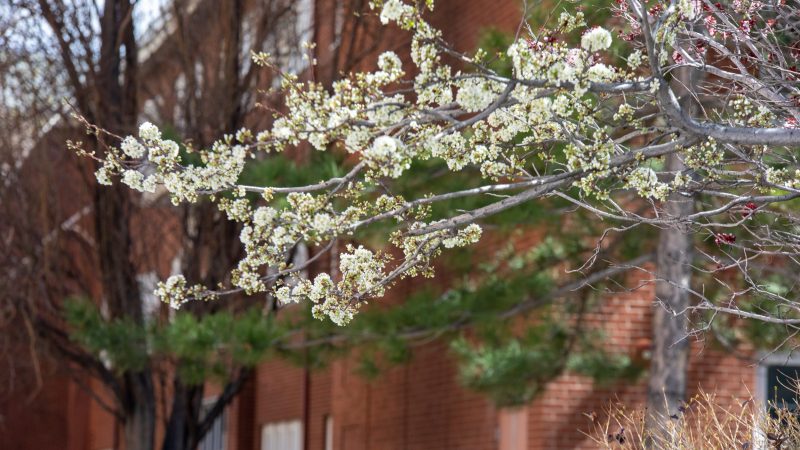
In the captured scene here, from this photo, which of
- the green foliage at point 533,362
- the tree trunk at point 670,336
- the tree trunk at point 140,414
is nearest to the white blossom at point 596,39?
the tree trunk at point 670,336

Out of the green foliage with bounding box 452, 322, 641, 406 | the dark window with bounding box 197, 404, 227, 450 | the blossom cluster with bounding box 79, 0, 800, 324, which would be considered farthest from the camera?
the dark window with bounding box 197, 404, 227, 450

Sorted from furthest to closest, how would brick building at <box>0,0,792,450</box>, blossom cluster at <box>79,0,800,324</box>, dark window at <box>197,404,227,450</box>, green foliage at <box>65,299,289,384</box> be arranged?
dark window at <box>197,404,227,450</box> → brick building at <box>0,0,792,450</box> → green foliage at <box>65,299,289,384</box> → blossom cluster at <box>79,0,800,324</box>

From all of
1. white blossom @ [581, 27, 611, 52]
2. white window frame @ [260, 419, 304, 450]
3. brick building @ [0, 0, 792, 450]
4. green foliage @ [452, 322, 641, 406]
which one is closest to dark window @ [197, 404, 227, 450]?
brick building @ [0, 0, 792, 450]

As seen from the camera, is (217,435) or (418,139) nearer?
(418,139)

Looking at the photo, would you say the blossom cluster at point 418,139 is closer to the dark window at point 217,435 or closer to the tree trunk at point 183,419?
the tree trunk at point 183,419

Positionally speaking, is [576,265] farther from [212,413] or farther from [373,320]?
[212,413]

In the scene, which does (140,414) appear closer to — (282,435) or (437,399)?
(437,399)

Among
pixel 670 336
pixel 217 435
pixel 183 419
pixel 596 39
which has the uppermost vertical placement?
pixel 596 39

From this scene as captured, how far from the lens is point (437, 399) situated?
1648cm

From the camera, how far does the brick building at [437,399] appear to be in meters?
13.3

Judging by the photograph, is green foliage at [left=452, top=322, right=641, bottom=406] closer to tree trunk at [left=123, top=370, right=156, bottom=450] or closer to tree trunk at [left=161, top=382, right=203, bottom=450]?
tree trunk at [left=161, top=382, right=203, bottom=450]

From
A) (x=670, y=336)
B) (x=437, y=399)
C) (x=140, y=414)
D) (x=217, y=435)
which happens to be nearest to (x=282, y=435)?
(x=217, y=435)

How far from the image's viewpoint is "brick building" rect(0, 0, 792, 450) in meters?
13.3

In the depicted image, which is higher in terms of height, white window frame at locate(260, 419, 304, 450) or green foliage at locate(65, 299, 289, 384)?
green foliage at locate(65, 299, 289, 384)
